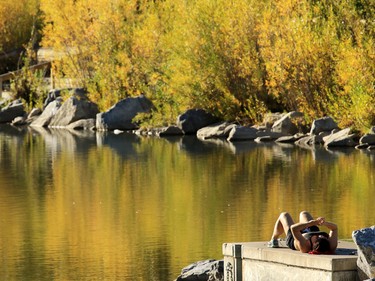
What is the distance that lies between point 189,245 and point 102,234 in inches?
73.3

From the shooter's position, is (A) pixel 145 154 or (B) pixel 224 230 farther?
(A) pixel 145 154

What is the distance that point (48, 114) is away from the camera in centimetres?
4944

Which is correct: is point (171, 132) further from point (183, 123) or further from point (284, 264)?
point (284, 264)

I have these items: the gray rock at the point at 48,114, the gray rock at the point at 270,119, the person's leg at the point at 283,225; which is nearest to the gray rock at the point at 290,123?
the gray rock at the point at 270,119

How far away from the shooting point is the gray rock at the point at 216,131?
40.2m

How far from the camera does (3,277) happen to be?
16.2 meters

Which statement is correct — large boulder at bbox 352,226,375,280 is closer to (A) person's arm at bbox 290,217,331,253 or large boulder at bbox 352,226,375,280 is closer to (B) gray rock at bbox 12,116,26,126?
(A) person's arm at bbox 290,217,331,253

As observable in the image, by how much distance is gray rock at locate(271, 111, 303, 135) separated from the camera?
3831cm

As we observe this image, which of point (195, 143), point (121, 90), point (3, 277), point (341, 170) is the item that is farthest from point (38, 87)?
point (3, 277)

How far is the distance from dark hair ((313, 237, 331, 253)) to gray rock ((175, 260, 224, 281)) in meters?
1.56

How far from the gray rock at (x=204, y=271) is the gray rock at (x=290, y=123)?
23.1 m

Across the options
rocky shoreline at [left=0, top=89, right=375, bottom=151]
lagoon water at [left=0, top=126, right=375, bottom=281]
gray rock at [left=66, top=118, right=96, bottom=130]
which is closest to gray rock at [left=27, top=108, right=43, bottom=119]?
rocky shoreline at [left=0, top=89, right=375, bottom=151]

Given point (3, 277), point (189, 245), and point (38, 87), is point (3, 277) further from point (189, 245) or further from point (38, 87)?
point (38, 87)

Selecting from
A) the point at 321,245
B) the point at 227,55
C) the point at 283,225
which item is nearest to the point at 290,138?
the point at 227,55
